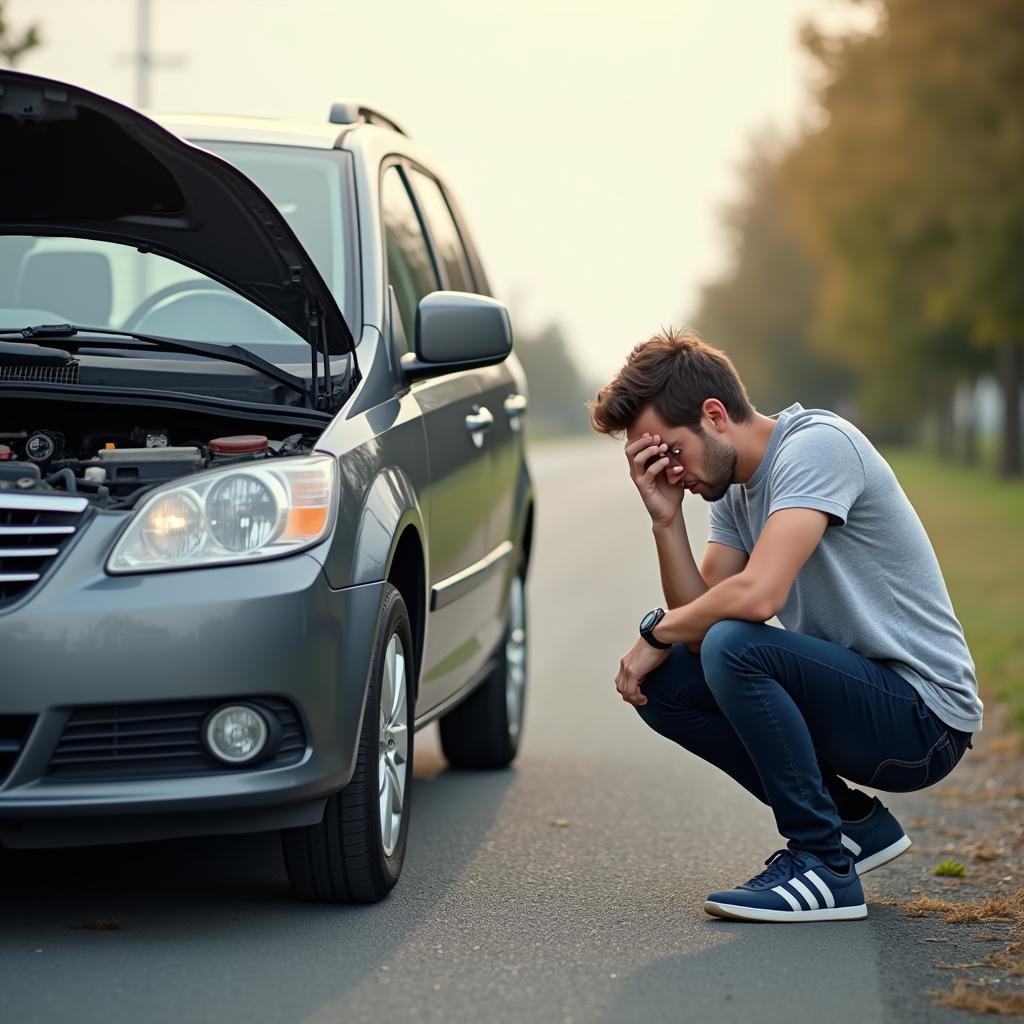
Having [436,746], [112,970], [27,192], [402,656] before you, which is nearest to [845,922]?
[402,656]

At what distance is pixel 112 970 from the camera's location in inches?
156

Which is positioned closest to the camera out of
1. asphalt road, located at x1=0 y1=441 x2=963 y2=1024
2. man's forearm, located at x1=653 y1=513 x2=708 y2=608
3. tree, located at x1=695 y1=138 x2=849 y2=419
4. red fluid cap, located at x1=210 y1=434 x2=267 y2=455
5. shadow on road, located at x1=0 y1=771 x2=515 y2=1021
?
asphalt road, located at x1=0 y1=441 x2=963 y2=1024

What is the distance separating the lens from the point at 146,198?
4.89m

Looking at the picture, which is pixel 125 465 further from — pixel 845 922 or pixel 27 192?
pixel 845 922

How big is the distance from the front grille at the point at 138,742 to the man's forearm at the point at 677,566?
→ 3.99 ft

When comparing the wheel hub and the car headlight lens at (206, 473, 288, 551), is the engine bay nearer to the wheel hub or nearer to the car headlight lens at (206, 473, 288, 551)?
the car headlight lens at (206, 473, 288, 551)

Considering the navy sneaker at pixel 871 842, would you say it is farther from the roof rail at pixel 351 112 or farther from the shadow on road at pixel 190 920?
the roof rail at pixel 351 112

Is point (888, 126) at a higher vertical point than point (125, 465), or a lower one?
lower

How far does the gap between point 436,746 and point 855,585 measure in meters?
3.32

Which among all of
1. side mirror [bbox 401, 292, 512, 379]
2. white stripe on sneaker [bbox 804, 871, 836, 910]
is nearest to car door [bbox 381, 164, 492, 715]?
side mirror [bbox 401, 292, 512, 379]

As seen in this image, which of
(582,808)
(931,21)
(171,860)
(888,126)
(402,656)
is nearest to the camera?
(402,656)

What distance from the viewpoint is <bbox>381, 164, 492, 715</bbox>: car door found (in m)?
5.27

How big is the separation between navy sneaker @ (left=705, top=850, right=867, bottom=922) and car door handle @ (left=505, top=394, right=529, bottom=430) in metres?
2.51

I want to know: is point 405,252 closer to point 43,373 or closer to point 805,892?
point 43,373
